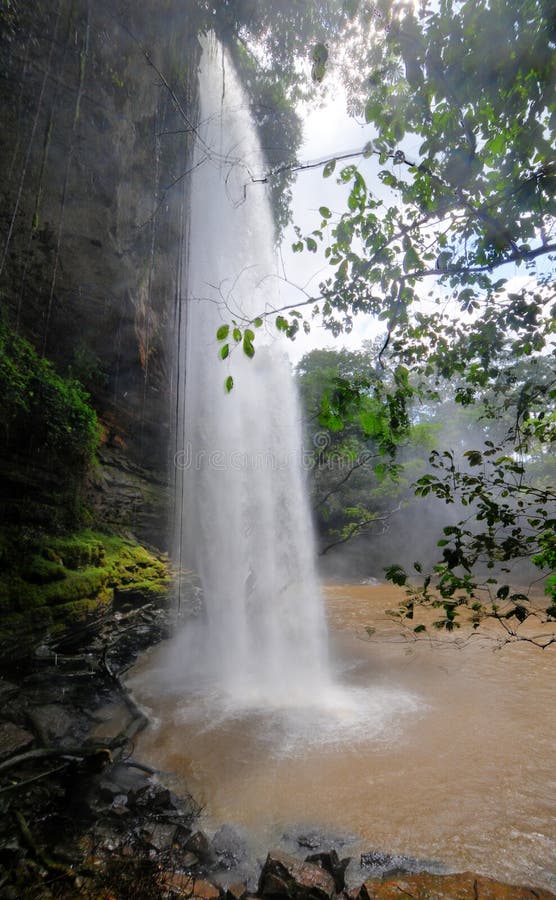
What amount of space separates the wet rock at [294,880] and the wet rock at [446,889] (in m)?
0.24

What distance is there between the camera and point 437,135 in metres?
2.58

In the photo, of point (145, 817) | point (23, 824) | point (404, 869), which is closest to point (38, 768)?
point (23, 824)

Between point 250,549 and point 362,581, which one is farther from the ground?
point 250,549

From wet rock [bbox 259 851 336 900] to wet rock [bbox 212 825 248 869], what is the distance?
0.47m

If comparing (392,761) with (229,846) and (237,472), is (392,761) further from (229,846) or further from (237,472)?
(237,472)

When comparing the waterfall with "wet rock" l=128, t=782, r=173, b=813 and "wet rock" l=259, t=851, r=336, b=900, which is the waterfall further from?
"wet rock" l=259, t=851, r=336, b=900

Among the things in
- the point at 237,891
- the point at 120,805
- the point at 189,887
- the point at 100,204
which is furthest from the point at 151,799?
the point at 100,204

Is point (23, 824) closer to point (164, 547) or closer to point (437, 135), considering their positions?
point (437, 135)

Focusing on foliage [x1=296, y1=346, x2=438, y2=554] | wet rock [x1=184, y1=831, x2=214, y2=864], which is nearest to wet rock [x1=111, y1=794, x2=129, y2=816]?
wet rock [x1=184, y1=831, x2=214, y2=864]

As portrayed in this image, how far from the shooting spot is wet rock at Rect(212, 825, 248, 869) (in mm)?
3223

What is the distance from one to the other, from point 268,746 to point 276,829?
1.51 metres

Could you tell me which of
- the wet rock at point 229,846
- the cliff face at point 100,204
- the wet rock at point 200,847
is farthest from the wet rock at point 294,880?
the cliff face at point 100,204

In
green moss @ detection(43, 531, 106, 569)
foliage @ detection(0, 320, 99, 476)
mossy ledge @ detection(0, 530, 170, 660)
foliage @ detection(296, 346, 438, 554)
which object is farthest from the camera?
foliage @ detection(296, 346, 438, 554)

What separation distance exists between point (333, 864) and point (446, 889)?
0.81 meters
